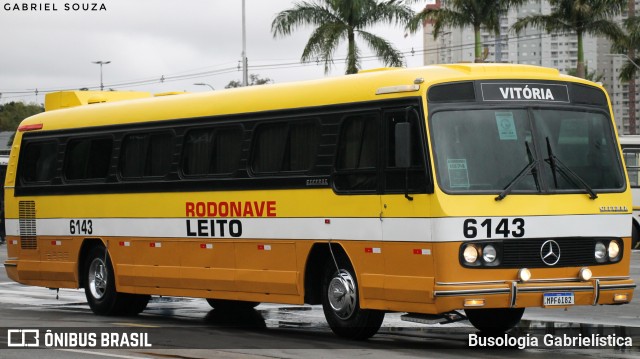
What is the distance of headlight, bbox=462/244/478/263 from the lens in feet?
46.1

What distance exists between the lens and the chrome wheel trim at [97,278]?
20.1 m

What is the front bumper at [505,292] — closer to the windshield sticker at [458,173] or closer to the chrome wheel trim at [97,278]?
the windshield sticker at [458,173]

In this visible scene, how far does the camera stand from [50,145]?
21.5 m

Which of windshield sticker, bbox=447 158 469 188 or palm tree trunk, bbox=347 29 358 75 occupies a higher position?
palm tree trunk, bbox=347 29 358 75

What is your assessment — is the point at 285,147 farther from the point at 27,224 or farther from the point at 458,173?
the point at 27,224

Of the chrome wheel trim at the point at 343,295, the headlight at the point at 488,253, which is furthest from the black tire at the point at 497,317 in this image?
the headlight at the point at 488,253

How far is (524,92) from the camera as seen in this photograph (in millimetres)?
14867

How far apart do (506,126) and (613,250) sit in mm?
1813

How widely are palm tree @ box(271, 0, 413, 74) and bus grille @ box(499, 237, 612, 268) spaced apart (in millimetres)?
38938

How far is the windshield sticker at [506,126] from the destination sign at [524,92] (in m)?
0.19

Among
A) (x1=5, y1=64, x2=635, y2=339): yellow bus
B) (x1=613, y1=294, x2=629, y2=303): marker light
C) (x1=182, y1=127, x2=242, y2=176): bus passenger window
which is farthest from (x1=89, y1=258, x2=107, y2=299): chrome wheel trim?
(x1=613, y1=294, x2=629, y2=303): marker light

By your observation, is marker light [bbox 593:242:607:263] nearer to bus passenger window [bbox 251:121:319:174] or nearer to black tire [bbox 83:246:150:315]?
bus passenger window [bbox 251:121:319:174]

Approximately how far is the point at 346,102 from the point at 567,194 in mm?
2805

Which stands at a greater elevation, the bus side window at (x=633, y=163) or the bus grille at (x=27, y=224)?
the bus side window at (x=633, y=163)
